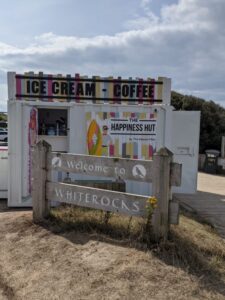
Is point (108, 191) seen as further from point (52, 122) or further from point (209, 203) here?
point (209, 203)

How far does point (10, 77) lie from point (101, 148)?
2.37 m

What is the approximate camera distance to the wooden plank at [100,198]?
489 centimetres

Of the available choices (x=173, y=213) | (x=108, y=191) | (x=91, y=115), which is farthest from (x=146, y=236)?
(x=91, y=115)

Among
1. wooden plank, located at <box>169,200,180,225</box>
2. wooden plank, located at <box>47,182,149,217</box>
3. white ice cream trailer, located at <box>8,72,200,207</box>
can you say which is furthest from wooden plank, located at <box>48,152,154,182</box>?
white ice cream trailer, located at <box>8,72,200,207</box>

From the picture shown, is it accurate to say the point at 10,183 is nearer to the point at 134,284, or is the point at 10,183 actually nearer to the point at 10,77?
the point at 10,77

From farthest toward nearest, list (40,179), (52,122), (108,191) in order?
(52,122) → (40,179) → (108,191)

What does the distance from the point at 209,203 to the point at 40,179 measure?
5.18 meters

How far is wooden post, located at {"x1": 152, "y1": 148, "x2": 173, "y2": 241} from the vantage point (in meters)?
4.64

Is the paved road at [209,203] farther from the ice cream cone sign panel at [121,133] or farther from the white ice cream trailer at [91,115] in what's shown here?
the ice cream cone sign panel at [121,133]

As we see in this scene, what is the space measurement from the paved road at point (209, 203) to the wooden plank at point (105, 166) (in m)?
2.27

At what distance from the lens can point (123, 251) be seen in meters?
4.43

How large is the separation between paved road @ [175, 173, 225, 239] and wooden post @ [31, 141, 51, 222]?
118 inches

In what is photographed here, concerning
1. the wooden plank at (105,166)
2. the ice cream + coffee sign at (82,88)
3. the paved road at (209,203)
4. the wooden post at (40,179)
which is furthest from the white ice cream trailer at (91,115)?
the wooden plank at (105,166)

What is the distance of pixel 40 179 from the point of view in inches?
219
